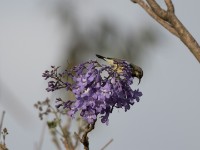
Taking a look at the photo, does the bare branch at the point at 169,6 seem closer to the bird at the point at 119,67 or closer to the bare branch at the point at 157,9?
the bare branch at the point at 157,9

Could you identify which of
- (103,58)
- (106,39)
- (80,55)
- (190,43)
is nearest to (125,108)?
(103,58)

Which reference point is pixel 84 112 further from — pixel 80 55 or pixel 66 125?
pixel 80 55

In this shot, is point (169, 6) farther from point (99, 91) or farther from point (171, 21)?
point (99, 91)

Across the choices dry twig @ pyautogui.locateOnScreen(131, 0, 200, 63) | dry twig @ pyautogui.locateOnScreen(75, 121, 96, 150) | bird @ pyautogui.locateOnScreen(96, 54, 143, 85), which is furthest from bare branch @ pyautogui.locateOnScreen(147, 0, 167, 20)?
dry twig @ pyautogui.locateOnScreen(75, 121, 96, 150)

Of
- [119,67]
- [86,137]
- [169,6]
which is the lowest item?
[86,137]

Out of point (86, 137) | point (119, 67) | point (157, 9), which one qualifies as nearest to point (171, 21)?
point (157, 9)

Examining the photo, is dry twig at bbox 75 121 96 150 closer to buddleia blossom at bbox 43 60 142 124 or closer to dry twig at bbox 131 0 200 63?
buddleia blossom at bbox 43 60 142 124
